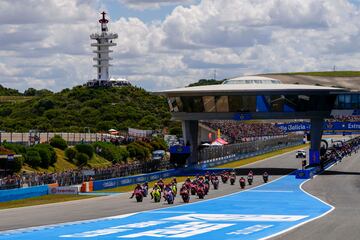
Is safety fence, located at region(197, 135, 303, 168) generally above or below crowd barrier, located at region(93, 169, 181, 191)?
above

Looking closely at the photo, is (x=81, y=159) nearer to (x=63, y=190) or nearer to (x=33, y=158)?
(x=33, y=158)

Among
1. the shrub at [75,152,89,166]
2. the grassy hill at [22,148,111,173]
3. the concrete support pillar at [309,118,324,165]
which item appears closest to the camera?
the grassy hill at [22,148,111,173]

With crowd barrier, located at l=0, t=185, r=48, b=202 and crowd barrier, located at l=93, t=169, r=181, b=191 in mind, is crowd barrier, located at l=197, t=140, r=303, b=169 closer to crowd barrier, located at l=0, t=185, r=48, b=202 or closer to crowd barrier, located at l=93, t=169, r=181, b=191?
crowd barrier, located at l=93, t=169, r=181, b=191

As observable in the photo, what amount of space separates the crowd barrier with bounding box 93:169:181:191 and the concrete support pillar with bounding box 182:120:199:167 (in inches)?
248

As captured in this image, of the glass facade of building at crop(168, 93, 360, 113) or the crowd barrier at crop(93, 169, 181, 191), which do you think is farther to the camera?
the glass facade of building at crop(168, 93, 360, 113)

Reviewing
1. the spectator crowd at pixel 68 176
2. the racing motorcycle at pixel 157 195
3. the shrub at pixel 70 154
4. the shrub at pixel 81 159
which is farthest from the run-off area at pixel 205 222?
the shrub at pixel 70 154

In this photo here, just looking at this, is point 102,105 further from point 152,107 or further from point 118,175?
point 118,175

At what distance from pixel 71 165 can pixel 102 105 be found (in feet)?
281

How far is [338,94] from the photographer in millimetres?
75000

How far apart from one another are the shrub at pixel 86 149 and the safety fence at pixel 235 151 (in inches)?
460

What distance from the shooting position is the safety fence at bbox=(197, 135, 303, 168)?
87750mm

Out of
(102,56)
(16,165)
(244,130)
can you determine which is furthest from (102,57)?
(16,165)

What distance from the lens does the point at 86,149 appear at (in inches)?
3221

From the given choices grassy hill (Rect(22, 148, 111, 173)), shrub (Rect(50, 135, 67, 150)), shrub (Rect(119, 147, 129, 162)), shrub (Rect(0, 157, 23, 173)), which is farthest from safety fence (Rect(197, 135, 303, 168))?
shrub (Rect(0, 157, 23, 173))
